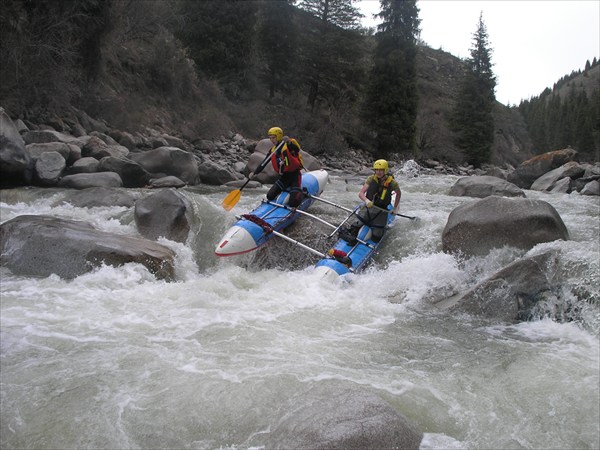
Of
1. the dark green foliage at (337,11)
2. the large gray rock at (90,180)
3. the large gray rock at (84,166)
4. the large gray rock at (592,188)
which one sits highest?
the dark green foliage at (337,11)

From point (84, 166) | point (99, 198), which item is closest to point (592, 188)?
point (99, 198)

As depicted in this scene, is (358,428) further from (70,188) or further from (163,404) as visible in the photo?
(70,188)

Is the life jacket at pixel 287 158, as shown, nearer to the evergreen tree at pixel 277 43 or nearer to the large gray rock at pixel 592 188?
the large gray rock at pixel 592 188

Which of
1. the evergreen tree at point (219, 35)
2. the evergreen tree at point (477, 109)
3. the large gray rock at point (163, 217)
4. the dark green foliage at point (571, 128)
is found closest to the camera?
the large gray rock at point (163, 217)

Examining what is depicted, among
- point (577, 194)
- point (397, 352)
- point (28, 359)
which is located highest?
point (577, 194)

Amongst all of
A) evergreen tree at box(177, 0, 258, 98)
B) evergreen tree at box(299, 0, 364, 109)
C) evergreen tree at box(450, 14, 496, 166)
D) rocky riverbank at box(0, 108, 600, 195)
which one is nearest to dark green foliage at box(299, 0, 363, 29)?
evergreen tree at box(299, 0, 364, 109)

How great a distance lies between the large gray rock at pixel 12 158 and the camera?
9649mm

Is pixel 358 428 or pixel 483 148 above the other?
pixel 483 148

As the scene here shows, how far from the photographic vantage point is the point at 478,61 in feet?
103

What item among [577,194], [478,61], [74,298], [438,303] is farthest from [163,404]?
[478,61]

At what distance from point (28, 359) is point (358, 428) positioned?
2692mm

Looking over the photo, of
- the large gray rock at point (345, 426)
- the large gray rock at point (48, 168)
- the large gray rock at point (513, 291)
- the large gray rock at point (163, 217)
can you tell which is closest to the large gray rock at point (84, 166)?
the large gray rock at point (48, 168)

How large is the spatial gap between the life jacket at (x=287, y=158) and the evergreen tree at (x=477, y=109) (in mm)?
23254

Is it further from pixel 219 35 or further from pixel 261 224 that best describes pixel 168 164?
pixel 219 35
